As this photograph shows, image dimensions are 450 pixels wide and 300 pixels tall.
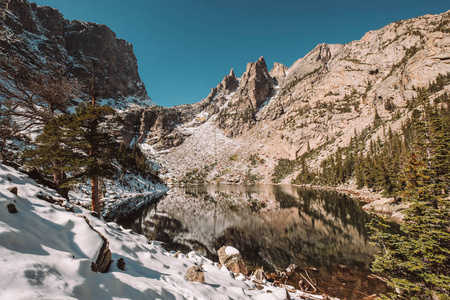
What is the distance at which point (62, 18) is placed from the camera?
192 meters

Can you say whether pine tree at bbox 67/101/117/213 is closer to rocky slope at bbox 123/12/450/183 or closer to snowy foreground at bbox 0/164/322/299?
snowy foreground at bbox 0/164/322/299

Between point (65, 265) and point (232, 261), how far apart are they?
11790mm

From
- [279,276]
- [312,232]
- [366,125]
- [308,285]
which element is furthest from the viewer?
[366,125]

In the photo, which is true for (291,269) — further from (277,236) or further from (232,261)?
(277,236)

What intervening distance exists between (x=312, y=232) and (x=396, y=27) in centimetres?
25260

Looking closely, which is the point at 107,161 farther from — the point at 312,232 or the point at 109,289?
the point at 312,232

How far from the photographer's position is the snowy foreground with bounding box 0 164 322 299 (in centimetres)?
272

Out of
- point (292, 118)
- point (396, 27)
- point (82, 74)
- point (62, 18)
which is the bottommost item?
point (292, 118)

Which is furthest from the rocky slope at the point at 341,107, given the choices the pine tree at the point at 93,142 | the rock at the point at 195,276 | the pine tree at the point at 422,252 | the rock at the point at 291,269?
the rock at the point at 195,276

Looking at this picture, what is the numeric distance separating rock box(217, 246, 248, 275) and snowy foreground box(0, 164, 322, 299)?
17.1 feet

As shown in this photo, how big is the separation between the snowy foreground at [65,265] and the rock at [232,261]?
520cm

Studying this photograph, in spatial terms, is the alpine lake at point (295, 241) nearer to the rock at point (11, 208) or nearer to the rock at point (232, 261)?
the rock at point (232, 261)

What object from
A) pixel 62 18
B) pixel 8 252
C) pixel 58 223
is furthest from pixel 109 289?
pixel 62 18

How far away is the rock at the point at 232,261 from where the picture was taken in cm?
A: 1265
